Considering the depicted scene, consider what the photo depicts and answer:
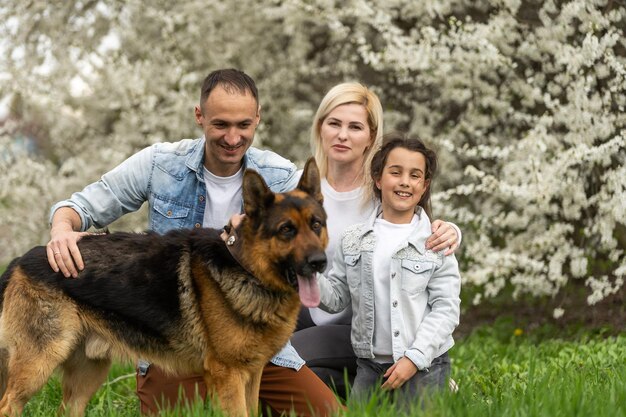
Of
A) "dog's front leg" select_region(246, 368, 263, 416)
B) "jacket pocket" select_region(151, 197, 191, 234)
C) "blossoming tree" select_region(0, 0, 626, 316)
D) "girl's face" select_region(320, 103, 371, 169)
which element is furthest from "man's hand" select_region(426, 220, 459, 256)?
"blossoming tree" select_region(0, 0, 626, 316)

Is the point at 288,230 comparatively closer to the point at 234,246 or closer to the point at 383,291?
the point at 234,246

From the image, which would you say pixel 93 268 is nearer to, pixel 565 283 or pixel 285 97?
pixel 565 283

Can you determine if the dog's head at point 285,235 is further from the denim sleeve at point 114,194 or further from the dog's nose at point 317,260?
the denim sleeve at point 114,194

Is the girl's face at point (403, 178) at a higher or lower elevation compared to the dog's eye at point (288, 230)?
higher

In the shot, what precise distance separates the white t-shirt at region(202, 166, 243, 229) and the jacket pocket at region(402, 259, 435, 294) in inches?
48.6

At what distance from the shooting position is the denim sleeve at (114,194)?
16.6ft

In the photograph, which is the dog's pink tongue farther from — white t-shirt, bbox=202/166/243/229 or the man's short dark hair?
the man's short dark hair

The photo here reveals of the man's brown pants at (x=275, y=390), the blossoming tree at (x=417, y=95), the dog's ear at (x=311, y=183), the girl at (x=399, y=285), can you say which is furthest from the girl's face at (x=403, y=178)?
the blossoming tree at (x=417, y=95)

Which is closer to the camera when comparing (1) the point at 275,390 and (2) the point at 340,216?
(1) the point at 275,390

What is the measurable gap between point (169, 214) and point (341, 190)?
1197mm

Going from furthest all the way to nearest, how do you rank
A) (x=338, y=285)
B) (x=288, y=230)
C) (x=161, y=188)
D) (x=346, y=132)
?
(x=346, y=132), (x=161, y=188), (x=338, y=285), (x=288, y=230)

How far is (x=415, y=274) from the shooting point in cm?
464

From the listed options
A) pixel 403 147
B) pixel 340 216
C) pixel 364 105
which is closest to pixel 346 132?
pixel 364 105

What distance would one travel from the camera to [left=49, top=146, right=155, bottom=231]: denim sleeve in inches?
199
